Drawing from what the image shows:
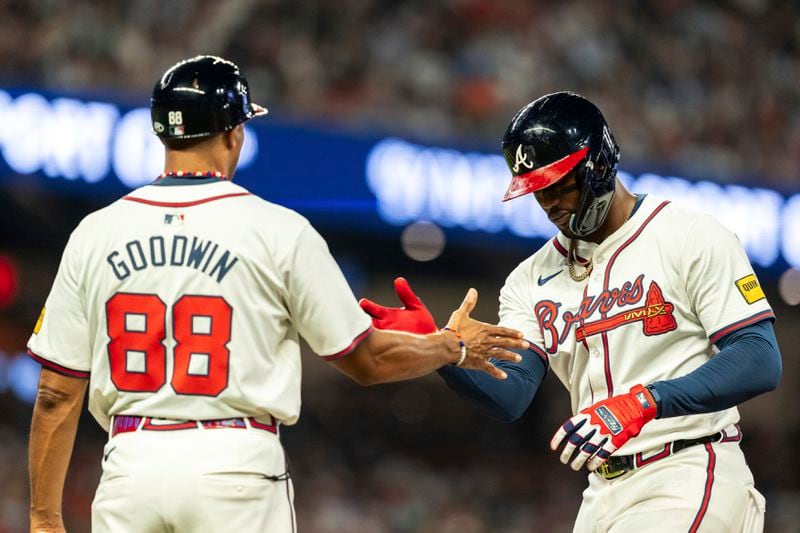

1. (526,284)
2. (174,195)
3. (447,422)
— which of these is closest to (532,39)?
(447,422)

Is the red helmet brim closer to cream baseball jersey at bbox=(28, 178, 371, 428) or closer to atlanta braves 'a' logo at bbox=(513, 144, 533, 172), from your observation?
atlanta braves 'a' logo at bbox=(513, 144, 533, 172)

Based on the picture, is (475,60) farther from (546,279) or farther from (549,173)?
(549,173)

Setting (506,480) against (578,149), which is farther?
(506,480)

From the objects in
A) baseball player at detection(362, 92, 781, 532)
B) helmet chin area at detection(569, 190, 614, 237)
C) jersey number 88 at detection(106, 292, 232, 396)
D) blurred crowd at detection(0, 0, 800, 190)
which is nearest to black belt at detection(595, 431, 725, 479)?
baseball player at detection(362, 92, 781, 532)

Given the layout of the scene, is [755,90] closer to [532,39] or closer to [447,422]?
[532,39]

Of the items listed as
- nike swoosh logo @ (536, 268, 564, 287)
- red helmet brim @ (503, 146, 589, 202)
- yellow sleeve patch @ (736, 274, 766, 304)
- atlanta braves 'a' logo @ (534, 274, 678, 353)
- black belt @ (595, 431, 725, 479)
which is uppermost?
red helmet brim @ (503, 146, 589, 202)

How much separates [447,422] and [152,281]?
33.2 feet

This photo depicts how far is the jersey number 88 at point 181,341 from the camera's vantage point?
3.09 metres

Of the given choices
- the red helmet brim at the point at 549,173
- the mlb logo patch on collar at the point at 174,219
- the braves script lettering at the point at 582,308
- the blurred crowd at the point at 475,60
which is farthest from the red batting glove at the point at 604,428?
the blurred crowd at the point at 475,60

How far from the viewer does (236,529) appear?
10.0ft

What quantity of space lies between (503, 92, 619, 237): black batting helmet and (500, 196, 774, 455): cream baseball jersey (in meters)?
0.14

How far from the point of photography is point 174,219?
3189mm

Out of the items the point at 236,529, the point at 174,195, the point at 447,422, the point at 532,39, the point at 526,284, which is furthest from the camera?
the point at 447,422

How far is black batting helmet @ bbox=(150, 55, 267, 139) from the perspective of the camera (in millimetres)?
3289
